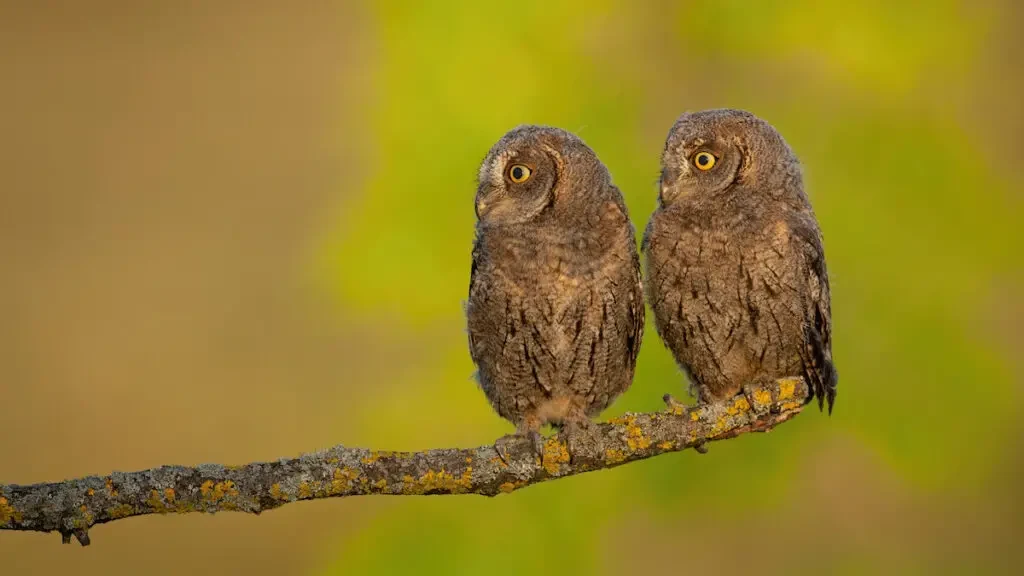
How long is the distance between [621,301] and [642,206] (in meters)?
1.70

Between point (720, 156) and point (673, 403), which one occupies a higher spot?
point (720, 156)

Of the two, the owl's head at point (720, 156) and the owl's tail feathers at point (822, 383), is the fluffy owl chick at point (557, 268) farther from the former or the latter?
the owl's tail feathers at point (822, 383)

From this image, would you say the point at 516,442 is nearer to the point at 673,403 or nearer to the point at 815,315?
the point at 673,403

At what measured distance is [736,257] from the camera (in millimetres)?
2914

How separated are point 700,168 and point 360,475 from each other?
124 cm

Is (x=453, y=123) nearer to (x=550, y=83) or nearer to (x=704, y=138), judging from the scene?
(x=550, y=83)

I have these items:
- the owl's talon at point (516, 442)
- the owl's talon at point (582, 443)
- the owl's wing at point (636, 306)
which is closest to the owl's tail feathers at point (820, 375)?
the owl's wing at point (636, 306)

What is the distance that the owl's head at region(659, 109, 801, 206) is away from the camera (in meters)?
2.91

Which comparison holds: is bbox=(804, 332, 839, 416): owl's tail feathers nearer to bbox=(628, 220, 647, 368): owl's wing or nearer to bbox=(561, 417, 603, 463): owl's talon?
bbox=(628, 220, 647, 368): owl's wing

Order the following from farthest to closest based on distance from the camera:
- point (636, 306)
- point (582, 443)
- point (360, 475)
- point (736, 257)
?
point (636, 306) < point (736, 257) < point (582, 443) < point (360, 475)

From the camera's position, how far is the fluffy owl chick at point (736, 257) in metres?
2.92

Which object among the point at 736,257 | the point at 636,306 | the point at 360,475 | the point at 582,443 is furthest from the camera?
the point at 636,306

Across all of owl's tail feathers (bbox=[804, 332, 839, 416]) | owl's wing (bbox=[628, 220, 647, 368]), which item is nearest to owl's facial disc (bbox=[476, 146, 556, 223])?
owl's wing (bbox=[628, 220, 647, 368])

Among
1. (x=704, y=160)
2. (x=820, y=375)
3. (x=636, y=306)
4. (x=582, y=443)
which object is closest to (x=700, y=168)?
(x=704, y=160)
